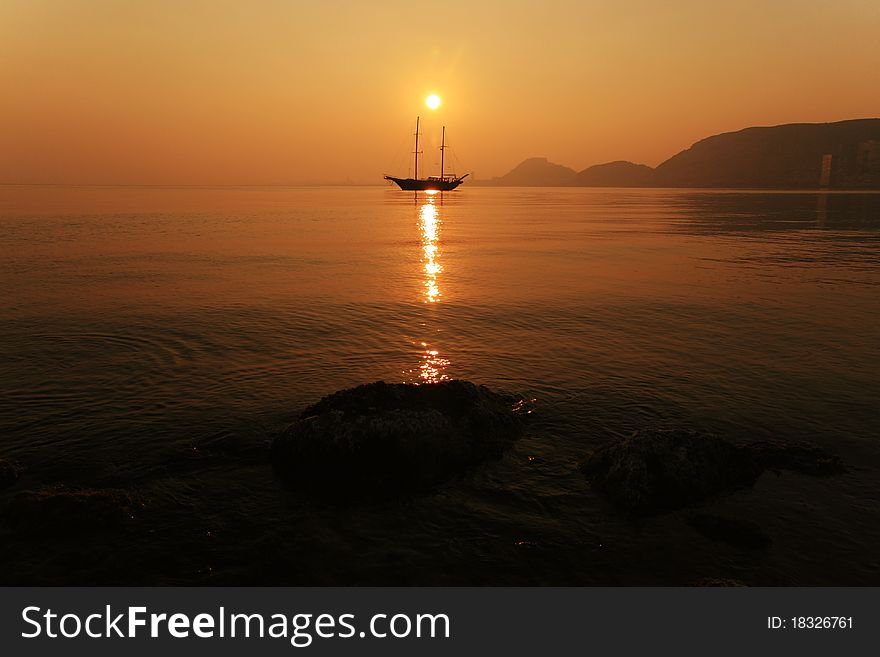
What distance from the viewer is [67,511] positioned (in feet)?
37.4

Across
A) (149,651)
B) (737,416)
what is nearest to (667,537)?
(737,416)

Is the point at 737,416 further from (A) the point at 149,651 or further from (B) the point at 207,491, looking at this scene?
(A) the point at 149,651

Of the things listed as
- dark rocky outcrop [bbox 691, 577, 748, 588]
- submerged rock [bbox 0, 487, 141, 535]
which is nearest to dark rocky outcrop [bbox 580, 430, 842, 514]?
dark rocky outcrop [bbox 691, 577, 748, 588]

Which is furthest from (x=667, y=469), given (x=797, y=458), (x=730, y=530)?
(x=797, y=458)

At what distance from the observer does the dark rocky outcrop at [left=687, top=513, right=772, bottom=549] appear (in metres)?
10.9

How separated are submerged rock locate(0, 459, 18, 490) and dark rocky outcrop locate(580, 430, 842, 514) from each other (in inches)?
499

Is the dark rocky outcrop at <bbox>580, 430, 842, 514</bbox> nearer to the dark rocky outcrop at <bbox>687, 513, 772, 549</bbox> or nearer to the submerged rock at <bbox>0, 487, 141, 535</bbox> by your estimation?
the dark rocky outcrop at <bbox>687, 513, 772, 549</bbox>

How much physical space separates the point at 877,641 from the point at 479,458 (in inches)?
315

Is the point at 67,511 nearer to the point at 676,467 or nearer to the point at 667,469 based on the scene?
the point at 667,469

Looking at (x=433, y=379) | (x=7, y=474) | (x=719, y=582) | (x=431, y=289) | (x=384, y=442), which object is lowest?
(x=719, y=582)

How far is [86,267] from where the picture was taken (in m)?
44.4

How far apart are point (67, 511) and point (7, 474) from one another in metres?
2.36

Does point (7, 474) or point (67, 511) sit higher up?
point (7, 474)

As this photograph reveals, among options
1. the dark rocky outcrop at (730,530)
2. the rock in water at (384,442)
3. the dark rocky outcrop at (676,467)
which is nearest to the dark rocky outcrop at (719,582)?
the dark rocky outcrop at (730,530)
